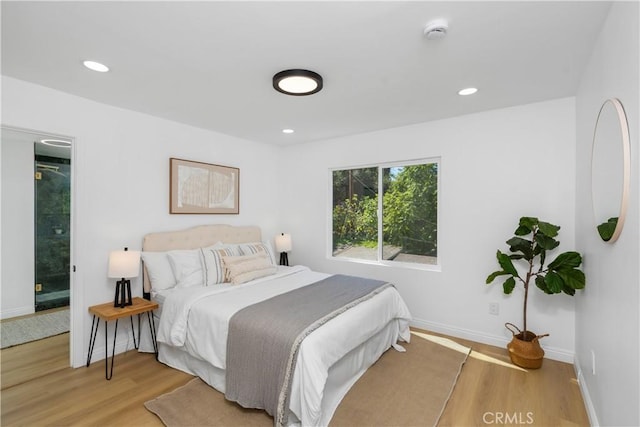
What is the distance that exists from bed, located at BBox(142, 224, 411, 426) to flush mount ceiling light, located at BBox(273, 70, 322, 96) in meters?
1.73

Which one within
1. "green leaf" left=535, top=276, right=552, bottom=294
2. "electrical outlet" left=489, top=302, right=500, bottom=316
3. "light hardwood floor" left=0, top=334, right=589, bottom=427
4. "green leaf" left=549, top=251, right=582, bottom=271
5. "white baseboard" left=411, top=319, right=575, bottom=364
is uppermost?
"green leaf" left=549, top=251, right=582, bottom=271

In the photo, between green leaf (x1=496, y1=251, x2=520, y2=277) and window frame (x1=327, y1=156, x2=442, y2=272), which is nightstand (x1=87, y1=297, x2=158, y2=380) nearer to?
window frame (x1=327, y1=156, x2=442, y2=272)

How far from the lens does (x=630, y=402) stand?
4.36ft

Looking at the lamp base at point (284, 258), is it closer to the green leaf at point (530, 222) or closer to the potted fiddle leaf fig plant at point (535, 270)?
the potted fiddle leaf fig plant at point (535, 270)

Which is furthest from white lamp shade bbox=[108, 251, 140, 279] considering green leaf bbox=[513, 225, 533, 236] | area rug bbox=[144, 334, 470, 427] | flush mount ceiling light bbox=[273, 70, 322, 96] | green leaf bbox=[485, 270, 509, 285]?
green leaf bbox=[513, 225, 533, 236]

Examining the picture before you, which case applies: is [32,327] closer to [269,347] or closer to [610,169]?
[269,347]

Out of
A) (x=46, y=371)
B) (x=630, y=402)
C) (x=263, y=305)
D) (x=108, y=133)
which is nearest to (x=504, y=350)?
(x=630, y=402)

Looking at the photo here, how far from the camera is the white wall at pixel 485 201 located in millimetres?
2840

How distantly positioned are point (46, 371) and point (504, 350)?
14.0ft

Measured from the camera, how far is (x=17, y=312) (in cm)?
401

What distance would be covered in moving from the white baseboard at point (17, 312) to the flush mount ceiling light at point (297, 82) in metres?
4.54

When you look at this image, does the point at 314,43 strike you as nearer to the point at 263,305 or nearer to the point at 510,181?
the point at 263,305

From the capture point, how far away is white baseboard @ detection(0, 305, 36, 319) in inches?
154

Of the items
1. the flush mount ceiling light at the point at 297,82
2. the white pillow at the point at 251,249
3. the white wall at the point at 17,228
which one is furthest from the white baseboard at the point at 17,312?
the flush mount ceiling light at the point at 297,82
